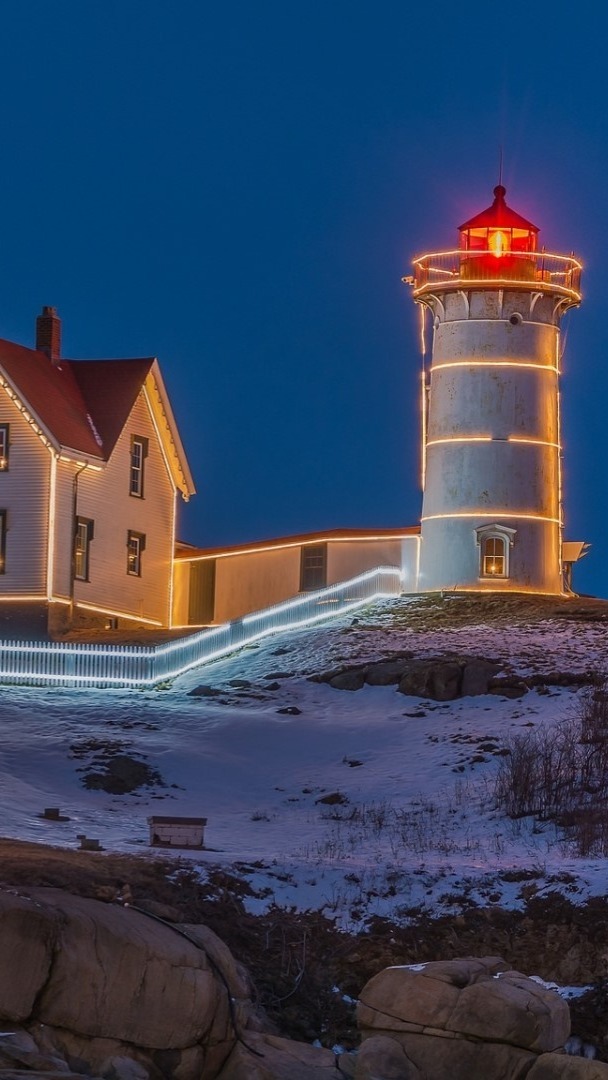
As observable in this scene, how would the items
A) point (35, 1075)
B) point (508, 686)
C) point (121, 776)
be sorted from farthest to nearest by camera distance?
point (508, 686) → point (121, 776) → point (35, 1075)

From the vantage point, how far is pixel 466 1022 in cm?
2238

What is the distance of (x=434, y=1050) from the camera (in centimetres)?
2250

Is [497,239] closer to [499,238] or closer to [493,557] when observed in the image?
[499,238]

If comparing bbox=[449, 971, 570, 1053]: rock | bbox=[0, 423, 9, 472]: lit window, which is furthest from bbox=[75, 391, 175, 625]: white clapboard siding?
bbox=[449, 971, 570, 1053]: rock


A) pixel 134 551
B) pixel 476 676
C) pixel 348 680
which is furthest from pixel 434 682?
pixel 134 551

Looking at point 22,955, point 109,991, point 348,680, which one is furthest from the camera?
point 348,680

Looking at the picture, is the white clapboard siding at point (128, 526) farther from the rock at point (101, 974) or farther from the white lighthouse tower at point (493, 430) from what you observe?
the rock at point (101, 974)

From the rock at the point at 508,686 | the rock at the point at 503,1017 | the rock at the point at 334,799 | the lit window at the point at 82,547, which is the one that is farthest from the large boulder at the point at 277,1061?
the lit window at the point at 82,547

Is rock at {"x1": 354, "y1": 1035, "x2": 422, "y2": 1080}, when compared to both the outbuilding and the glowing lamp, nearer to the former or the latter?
the outbuilding

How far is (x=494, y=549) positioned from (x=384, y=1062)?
116 ft

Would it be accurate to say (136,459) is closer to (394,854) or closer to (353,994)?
(394,854)

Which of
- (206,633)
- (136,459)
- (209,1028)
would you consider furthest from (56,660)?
(209,1028)

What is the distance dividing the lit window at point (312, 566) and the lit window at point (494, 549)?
4412 mm

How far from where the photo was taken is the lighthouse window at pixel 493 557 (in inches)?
2248
